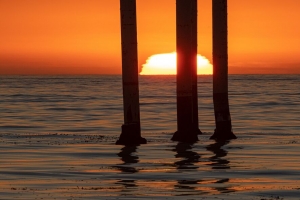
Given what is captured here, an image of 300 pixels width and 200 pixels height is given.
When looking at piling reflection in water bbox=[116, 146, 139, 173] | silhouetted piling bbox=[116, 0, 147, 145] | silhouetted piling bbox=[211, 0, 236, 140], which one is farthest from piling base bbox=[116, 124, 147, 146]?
silhouetted piling bbox=[211, 0, 236, 140]

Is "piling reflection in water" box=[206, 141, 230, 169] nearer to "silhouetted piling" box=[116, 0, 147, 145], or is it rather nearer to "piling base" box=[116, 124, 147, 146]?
"piling base" box=[116, 124, 147, 146]

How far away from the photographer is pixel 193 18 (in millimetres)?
27406

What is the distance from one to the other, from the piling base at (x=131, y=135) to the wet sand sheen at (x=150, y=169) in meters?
0.29

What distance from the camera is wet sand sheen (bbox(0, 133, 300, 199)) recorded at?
14734 mm

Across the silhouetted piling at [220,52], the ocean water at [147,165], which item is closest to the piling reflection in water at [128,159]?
the ocean water at [147,165]

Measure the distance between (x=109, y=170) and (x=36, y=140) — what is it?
8647mm

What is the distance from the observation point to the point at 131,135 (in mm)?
23219

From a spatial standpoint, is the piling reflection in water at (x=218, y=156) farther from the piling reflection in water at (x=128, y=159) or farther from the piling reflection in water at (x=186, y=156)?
the piling reflection in water at (x=128, y=159)

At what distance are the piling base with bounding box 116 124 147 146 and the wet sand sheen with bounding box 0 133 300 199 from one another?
289mm

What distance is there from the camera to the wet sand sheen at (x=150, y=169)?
48.3 ft

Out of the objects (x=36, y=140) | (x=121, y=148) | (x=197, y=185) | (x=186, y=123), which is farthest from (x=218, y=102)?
(x=197, y=185)

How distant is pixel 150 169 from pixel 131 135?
16.3ft

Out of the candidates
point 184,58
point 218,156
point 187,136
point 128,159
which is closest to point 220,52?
point 184,58

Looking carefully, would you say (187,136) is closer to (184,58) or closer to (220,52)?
(184,58)
